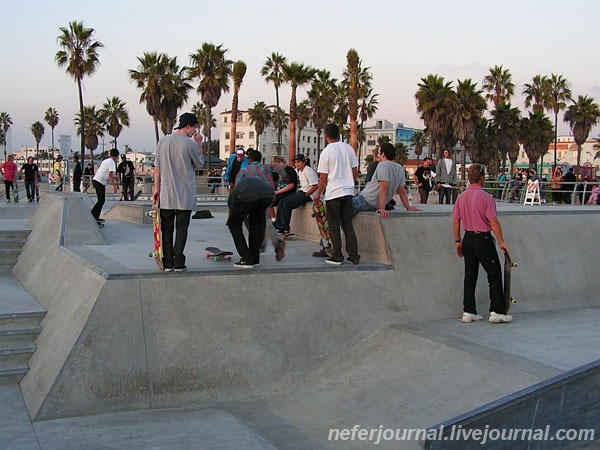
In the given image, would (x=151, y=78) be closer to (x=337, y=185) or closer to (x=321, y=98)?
(x=321, y=98)

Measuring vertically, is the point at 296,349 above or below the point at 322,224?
below

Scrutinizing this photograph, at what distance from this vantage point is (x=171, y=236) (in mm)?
6488

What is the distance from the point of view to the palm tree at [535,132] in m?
63.3

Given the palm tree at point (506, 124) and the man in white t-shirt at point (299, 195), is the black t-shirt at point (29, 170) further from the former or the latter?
the palm tree at point (506, 124)

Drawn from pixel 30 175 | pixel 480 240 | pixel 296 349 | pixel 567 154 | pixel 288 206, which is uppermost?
pixel 567 154

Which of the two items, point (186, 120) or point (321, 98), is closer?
point (186, 120)

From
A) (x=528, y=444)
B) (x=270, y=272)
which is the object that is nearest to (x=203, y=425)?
(x=270, y=272)

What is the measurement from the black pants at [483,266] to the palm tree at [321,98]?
65.2m

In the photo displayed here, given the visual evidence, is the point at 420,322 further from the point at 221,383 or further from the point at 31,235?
the point at 31,235

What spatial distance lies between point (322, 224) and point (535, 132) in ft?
201

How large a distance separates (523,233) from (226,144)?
134141 mm

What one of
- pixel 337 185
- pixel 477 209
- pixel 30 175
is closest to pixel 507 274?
pixel 477 209

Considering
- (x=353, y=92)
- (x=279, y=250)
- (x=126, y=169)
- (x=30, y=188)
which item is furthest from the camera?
(x=353, y=92)

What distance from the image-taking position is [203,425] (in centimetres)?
496
